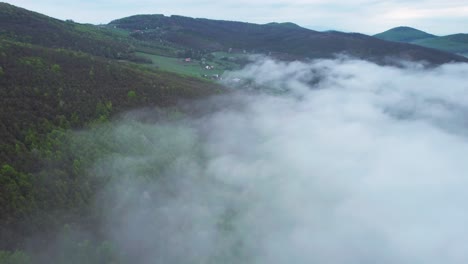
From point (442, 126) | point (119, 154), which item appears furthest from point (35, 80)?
point (442, 126)

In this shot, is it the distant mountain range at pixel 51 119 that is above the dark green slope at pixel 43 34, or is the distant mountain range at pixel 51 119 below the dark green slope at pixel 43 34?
below

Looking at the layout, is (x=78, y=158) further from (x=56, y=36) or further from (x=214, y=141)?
(x=56, y=36)

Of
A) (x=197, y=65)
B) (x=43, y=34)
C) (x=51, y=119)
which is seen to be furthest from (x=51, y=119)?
(x=197, y=65)

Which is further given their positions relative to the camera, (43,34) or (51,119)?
(43,34)

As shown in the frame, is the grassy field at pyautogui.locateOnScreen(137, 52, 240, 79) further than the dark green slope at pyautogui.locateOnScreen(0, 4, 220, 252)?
Yes

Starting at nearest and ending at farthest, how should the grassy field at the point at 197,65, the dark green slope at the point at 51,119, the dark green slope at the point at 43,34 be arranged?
the dark green slope at the point at 51,119 → the dark green slope at the point at 43,34 → the grassy field at the point at 197,65

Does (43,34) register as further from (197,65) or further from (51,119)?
(51,119)

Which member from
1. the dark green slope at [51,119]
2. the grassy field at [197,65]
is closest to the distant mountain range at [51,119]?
the dark green slope at [51,119]

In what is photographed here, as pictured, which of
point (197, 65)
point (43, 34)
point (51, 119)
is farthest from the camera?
point (197, 65)

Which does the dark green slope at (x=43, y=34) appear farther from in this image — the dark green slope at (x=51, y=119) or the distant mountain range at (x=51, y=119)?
the dark green slope at (x=51, y=119)

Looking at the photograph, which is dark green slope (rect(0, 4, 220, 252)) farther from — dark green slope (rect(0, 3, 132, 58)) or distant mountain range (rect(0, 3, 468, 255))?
dark green slope (rect(0, 3, 132, 58))

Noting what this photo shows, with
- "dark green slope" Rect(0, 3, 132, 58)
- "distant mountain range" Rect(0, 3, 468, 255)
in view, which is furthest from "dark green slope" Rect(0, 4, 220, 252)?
"dark green slope" Rect(0, 3, 132, 58)
